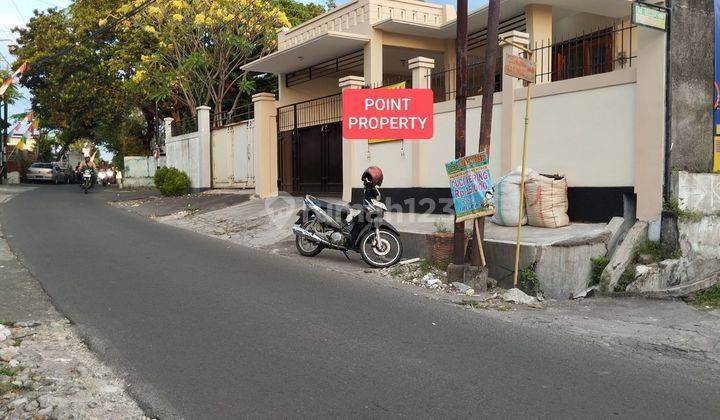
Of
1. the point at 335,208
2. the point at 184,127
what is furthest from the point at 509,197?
the point at 184,127

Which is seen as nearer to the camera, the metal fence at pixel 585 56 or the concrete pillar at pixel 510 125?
the metal fence at pixel 585 56

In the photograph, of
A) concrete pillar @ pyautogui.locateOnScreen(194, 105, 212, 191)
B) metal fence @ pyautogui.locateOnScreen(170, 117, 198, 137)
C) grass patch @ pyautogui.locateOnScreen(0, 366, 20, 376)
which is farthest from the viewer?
metal fence @ pyautogui.locateOnScreen(170, 117, 198, 137)

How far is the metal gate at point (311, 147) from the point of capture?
52.7 feet

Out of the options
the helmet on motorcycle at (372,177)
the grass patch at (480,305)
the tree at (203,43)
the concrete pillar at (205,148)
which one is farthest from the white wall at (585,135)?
the concrete pillar at (205,148)

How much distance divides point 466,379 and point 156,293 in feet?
14.0

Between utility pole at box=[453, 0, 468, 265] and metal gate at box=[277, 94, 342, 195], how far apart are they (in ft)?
25.8

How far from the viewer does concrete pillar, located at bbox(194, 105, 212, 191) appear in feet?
72.2

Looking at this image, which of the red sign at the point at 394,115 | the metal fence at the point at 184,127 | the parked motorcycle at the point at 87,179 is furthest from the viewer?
the parked motorcycle at the point at 87,179

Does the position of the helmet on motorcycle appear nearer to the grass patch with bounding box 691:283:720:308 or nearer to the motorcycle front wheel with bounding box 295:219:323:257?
the motorcycle front wheel with bounding box 295:219:323:257

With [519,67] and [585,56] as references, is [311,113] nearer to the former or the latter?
[585,56]

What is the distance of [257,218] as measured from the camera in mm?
14492

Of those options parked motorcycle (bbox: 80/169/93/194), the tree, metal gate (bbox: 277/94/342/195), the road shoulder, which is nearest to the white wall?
metal gate (bbox: 277/94/342/195)

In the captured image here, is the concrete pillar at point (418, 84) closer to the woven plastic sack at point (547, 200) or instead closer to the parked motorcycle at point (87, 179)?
the woven plastic sack at point (547, 200)

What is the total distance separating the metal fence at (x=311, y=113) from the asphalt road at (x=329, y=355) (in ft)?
27.2
